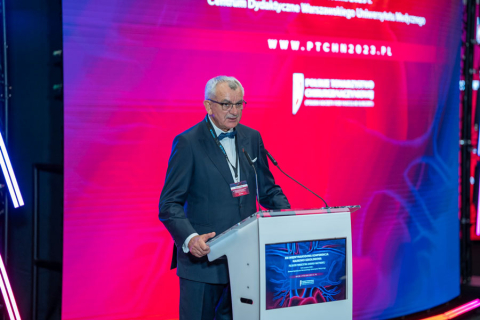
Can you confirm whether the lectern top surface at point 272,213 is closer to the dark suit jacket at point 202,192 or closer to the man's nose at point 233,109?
the dark suit jacket at point 202,192

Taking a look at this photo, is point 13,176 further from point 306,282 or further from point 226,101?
point 306,282

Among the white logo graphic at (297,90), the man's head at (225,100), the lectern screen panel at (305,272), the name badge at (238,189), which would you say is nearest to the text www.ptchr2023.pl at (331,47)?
the white logo graphic at (297,90)

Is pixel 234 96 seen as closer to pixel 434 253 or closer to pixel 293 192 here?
pixel 293 192

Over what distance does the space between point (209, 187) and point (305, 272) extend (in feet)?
2.00

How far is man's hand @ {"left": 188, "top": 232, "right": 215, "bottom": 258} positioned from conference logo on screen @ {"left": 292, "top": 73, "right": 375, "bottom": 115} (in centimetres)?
183

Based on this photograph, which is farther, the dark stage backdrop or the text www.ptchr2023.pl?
the text www.ptchr2023.pl

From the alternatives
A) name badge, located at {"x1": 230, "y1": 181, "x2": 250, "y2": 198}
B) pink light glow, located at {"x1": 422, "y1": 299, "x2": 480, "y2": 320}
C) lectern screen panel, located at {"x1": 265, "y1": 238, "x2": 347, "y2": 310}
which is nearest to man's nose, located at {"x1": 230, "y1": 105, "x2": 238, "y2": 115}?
name badge, located at {"x1": 230, "y1": 181, "x2": 250, "y2": 198}

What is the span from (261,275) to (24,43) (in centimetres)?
218

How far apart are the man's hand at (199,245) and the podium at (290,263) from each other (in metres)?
0.03

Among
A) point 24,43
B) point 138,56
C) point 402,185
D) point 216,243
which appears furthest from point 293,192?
point 24,43

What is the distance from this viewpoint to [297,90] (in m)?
3.58

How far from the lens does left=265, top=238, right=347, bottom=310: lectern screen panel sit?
1.78 metres

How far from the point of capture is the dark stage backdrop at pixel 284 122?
3045 mm

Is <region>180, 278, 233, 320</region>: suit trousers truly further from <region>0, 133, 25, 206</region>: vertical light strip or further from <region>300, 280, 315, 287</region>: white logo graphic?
<region>0, 133, 25, 206</region>: vertical light strip
